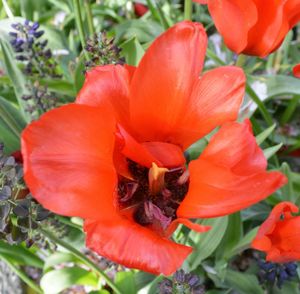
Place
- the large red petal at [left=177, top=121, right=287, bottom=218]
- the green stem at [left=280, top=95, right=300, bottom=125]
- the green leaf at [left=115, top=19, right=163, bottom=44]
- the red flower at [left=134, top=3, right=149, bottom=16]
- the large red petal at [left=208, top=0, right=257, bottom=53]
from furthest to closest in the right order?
the red flower at [left=134, top=3, right=149, bottom=16]
the green leaf at [left=115, top=19, right=163, bottom=44]
the green stem at [left=280, top=95, right=300, bottom=125]
the large red petal at [left=208, top=0, right=257, bottom=53]
the large red petal at [left=177, top=121, right=287, bottom=218]

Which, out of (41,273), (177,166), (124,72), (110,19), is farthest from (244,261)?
(110,19)

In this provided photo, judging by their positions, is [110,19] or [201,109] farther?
[110,19]

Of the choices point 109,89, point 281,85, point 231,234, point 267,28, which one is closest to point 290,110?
point 281,85

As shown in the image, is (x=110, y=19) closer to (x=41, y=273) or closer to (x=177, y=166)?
(x=41, y=273)

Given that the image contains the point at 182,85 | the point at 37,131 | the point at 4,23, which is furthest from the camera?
the point at 4,23

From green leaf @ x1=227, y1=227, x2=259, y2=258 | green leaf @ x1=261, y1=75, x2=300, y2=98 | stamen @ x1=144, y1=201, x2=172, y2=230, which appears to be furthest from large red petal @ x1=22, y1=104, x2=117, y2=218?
green leaf @ x1=261, y1=75, x2=300, y2=98

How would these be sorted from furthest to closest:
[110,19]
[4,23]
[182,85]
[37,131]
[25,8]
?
[110,19]
[25,8]
[4,23]
[182,85]
[37,131]

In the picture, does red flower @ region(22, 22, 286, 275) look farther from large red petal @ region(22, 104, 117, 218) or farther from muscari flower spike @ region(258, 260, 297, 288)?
muscari flower spike @ region(258, 260, 297, 288)
